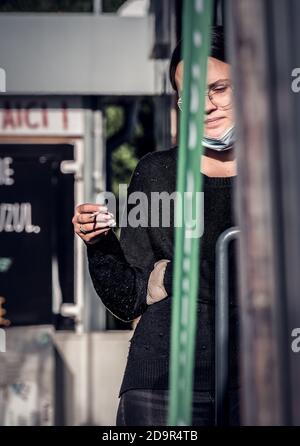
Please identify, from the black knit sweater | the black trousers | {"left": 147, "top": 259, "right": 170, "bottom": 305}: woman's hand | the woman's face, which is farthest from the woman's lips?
the black trousers

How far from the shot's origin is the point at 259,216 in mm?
1389

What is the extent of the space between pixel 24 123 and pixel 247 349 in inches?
207

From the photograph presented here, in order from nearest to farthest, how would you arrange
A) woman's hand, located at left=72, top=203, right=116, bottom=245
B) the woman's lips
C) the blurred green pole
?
the blurred green pole < woman's hand, located at left=72, top=203, right=116, bottom=245 < the woman's lips

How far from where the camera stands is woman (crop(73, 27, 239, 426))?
2285 mm

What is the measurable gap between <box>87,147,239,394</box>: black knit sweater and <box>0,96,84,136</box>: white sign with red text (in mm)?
4178

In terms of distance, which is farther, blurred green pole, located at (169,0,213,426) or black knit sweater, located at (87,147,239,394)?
black knit sweater, located at (87,147,239,394)

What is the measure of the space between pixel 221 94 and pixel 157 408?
0.75 m

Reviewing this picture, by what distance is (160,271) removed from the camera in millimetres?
2299

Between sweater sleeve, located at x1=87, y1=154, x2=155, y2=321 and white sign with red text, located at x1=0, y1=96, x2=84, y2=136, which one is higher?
white sign with red text, located at x1=0, y1=96, x2=84, y2=136

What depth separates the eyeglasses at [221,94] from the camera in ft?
7.69

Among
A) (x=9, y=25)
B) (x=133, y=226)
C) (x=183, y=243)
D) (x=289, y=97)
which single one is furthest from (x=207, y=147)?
(x=9, y=25)

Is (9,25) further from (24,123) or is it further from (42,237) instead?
(42,237)

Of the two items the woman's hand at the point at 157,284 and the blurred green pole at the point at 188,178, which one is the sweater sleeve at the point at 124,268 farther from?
the blurred green pole at the point at 188,178

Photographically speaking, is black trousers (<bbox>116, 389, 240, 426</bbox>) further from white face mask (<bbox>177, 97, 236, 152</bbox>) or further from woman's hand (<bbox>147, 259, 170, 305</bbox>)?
white face mask (<bbox>177, 97, 236, 152</bbox>)
